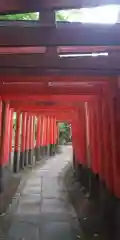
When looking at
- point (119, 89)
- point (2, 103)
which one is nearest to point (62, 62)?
Result: point (119, 89)

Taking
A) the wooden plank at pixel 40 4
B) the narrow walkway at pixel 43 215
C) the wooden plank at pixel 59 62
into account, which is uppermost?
the wooden plank at pixel 40 4

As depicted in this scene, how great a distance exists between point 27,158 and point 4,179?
25.4ft

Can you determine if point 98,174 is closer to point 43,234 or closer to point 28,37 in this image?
point 43,234

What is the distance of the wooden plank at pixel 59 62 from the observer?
16.2 feet

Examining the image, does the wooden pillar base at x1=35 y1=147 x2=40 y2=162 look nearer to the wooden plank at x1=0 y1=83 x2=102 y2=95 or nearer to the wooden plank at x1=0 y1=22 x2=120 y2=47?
the wooden plank at x1=0 y1=83 x2=102 y2=95

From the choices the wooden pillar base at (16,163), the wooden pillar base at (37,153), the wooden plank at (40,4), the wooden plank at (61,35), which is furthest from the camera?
the wooden pillar base at (37,153)

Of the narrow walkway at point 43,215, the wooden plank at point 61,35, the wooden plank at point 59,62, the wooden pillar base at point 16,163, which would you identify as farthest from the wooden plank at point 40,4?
the wooden pillar base at point 16,163

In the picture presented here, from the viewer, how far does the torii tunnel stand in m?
4.15

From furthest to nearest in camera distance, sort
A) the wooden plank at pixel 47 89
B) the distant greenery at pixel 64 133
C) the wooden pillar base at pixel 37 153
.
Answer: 1. the distant greenery at pixel 64 133
2. the wooden pillar base at pixel 37 153
3. the wooden plank at pixel 47 89

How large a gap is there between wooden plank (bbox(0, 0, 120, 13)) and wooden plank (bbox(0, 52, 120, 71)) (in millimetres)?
1247

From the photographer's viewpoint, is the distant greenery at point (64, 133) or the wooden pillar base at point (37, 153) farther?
the distant greenery at point (64, 133)

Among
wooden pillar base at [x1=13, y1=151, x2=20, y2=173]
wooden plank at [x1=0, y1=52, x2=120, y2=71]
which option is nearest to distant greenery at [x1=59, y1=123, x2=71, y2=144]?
wooden pillar base at [x1=13, y1=151, x2=20, y2=173]

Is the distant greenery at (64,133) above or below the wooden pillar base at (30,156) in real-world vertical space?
above

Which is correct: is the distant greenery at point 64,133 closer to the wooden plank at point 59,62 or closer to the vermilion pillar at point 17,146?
the vermilion pillar at point 17,146
